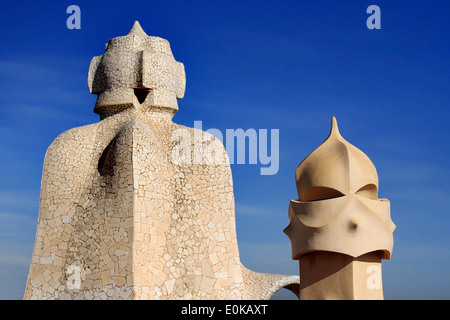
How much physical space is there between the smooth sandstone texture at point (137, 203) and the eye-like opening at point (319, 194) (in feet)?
9.97

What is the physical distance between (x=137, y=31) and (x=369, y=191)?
21.3ft

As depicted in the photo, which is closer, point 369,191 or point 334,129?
point 369,191

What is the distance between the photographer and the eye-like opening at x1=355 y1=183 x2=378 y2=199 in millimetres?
9047

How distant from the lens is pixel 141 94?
12828 millimetres

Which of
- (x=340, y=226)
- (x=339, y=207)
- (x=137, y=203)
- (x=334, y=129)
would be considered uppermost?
(x=334, y=129)

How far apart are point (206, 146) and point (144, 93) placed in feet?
5.60

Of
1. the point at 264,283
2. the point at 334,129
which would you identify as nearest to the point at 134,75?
the point at 334,129

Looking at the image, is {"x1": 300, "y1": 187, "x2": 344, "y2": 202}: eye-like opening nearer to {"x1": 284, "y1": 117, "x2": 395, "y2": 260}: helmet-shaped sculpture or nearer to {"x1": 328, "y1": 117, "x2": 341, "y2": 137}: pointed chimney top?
{"x1": 284, "y1": 117, "x2": 395, "y2": 260}: helmet-shaped sculpture

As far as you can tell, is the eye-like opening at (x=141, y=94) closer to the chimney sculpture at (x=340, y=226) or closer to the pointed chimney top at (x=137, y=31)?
the pointed chimney top at (x=137, y=31)

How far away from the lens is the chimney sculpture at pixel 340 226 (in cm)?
859

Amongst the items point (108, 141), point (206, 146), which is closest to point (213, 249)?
point (206, 146)

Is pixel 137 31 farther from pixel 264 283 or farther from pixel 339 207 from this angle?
pixel 339 207
